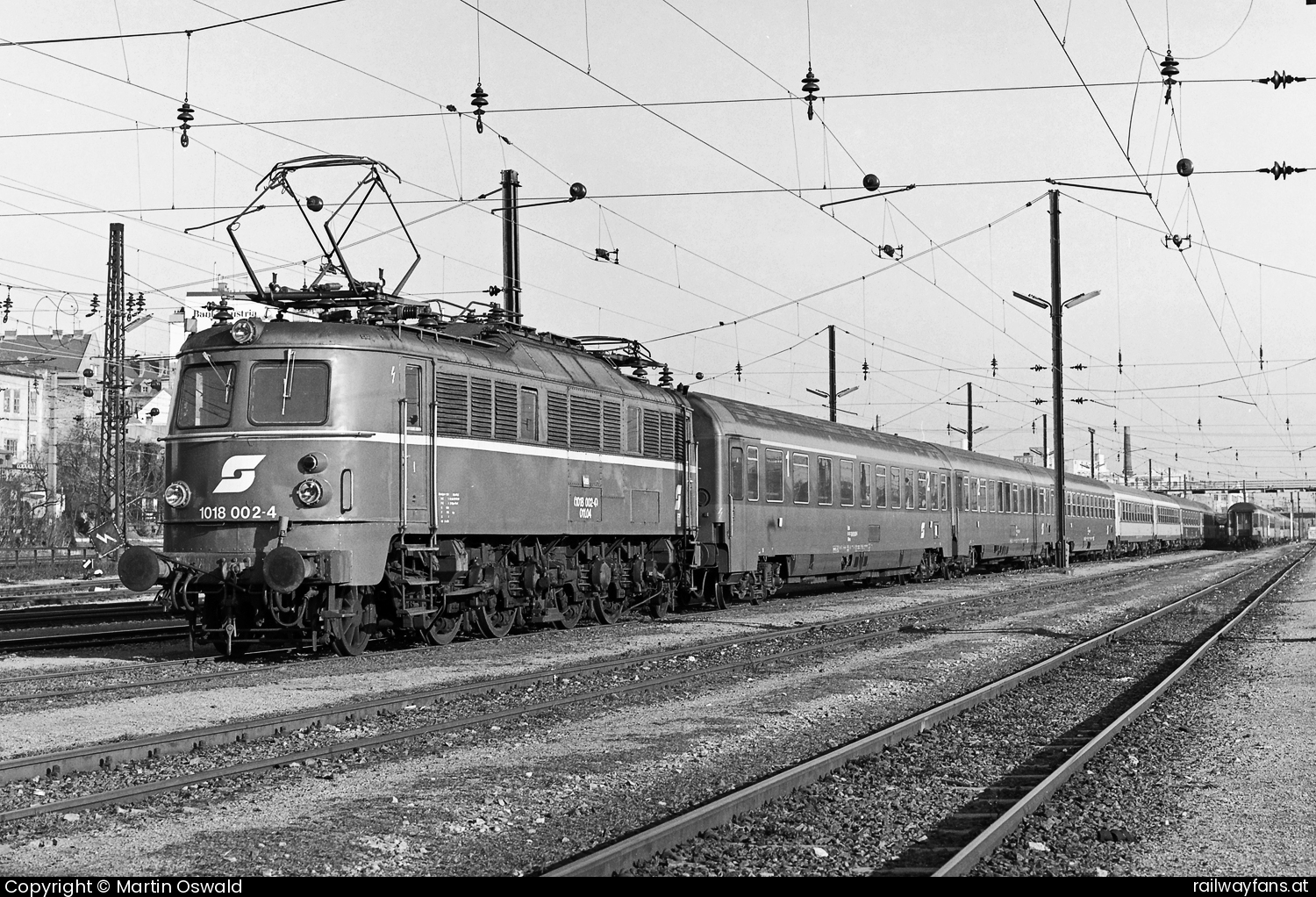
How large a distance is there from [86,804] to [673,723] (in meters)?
4.99

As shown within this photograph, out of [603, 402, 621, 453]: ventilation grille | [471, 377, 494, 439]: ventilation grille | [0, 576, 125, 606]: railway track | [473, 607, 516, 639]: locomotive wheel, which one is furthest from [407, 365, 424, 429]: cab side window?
[0, 576, 125, 606]: railway track

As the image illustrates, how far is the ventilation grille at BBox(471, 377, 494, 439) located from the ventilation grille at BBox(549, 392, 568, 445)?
4.71 feet

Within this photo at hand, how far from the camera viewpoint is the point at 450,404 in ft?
54.6

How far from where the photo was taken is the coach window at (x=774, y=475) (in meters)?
26.1

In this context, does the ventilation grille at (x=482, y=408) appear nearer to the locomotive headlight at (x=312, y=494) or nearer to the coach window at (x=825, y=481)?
the locomotive headlight at (x=312, y=494)

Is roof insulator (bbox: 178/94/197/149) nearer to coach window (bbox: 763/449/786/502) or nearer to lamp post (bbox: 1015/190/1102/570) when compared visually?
coach window (bbox: 763/449/786/502)

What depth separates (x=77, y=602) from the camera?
28.9m

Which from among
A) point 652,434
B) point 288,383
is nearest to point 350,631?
point 288,383

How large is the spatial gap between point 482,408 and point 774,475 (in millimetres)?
10333

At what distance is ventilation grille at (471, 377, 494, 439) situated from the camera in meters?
17.0

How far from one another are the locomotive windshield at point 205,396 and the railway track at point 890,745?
8.62 meters

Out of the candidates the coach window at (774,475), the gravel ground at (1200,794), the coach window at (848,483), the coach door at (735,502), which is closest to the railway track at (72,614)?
the coach door at (735,502)

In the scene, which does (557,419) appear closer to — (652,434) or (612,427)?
(612,427)

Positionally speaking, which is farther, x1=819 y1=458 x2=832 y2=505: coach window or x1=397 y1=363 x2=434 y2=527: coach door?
x1=819 y1=458 x2=832 y2=505: coach window
